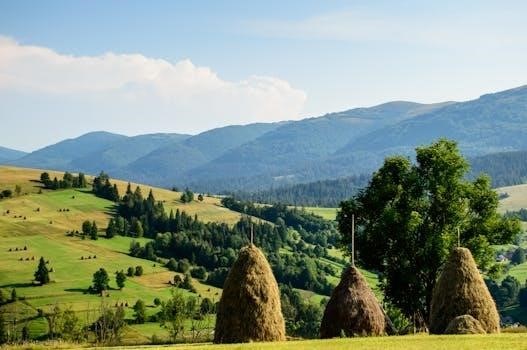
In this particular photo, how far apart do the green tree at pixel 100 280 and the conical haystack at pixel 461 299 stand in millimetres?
118028

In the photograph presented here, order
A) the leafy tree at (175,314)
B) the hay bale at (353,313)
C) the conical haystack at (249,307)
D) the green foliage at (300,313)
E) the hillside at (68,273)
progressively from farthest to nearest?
the green foliage at (300,313)
the hillside at (68,273)
the leafy tree at (175,314)
the hay bale at (353,313)
the conical haystack at (249,307)

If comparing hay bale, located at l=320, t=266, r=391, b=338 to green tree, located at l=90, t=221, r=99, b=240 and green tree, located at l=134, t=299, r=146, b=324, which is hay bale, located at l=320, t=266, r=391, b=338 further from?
green tree, located at l=90, t=221, r=99, b=240

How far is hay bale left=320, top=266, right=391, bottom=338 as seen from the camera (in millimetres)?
40469

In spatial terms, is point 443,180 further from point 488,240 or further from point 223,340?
point 223,340

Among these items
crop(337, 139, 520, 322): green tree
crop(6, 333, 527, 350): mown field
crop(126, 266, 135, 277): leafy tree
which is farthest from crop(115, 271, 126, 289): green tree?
crop(6, 333, 527, 350): mown field

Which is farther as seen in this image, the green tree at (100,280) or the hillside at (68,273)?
the green tree at (100,280)

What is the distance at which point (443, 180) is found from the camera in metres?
52.6

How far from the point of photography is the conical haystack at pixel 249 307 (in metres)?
37.0

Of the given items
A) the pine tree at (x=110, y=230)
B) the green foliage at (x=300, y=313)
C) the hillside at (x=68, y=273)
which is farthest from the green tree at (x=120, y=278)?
the pine tree at (x=110, y=230)

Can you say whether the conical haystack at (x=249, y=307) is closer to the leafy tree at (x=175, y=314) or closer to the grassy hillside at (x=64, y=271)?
the leafy tree at (x=175, y=314)

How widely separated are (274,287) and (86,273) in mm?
132197

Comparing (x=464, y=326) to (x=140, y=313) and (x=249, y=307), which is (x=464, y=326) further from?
(x=140, y=313)

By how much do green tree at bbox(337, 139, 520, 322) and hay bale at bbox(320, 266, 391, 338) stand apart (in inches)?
414

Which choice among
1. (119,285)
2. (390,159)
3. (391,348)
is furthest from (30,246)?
(391,348)
